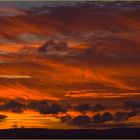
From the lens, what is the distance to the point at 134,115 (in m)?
5.54

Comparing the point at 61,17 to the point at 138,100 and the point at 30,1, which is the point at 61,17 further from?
the point at 138,100

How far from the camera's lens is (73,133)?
5.54 m

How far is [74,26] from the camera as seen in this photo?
5.58 m

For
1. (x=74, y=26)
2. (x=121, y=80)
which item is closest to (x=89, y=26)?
(x=74, y=26)

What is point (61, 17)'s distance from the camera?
5.59m

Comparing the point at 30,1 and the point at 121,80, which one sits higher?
the point at 30,1

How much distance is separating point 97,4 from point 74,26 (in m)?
0.25

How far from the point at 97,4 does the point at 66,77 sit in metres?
0.62

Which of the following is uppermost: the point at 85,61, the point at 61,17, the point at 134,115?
the point at 61,17

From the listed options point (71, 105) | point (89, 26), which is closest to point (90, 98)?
point (71, 105)

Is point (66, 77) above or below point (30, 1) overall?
below

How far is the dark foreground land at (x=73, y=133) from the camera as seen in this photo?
18.1ft

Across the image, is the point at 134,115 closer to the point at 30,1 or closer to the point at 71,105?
the point at 71,105

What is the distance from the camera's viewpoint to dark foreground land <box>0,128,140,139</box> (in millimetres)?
5523
